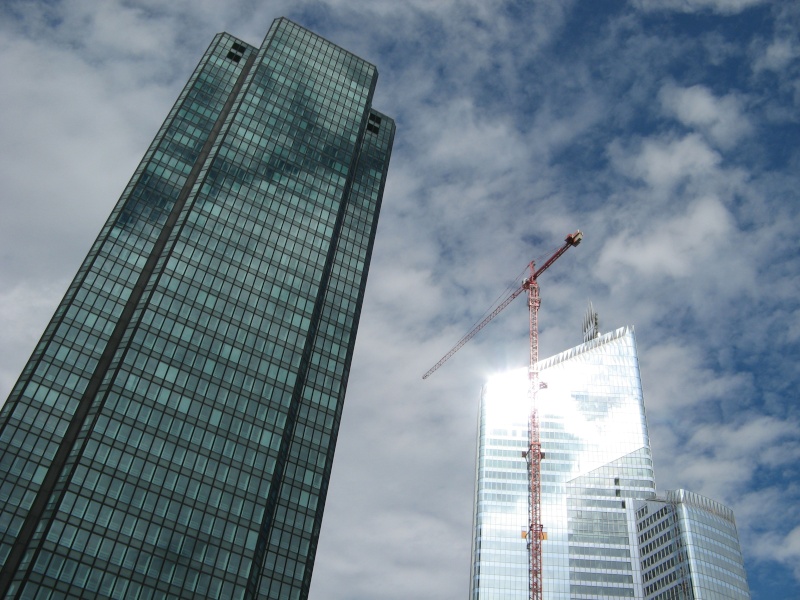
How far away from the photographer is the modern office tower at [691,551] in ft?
532

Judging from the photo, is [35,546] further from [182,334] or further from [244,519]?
[182,334]

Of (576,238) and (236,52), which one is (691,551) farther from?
(236,52)

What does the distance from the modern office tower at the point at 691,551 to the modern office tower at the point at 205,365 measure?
95118 mm

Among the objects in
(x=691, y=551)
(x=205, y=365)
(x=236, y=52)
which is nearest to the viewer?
(x=205, y=365)

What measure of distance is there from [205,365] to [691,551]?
385 ft

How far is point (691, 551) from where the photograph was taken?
164 meters

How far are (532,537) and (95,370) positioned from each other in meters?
127

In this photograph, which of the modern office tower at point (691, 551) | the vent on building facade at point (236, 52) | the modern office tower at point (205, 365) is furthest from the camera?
the modern office tower at point (691, 551)

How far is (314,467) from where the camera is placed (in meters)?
106

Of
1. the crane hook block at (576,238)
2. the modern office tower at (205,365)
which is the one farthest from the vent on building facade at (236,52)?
the crane hook block at (576,238)

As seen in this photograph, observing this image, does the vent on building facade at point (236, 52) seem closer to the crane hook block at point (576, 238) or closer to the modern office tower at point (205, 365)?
the modern office tower at point (205, 365)

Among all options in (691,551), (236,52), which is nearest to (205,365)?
(236,52)

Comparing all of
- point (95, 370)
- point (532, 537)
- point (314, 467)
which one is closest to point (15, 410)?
point (95, 370)

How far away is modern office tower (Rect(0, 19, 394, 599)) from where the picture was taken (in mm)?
83562
